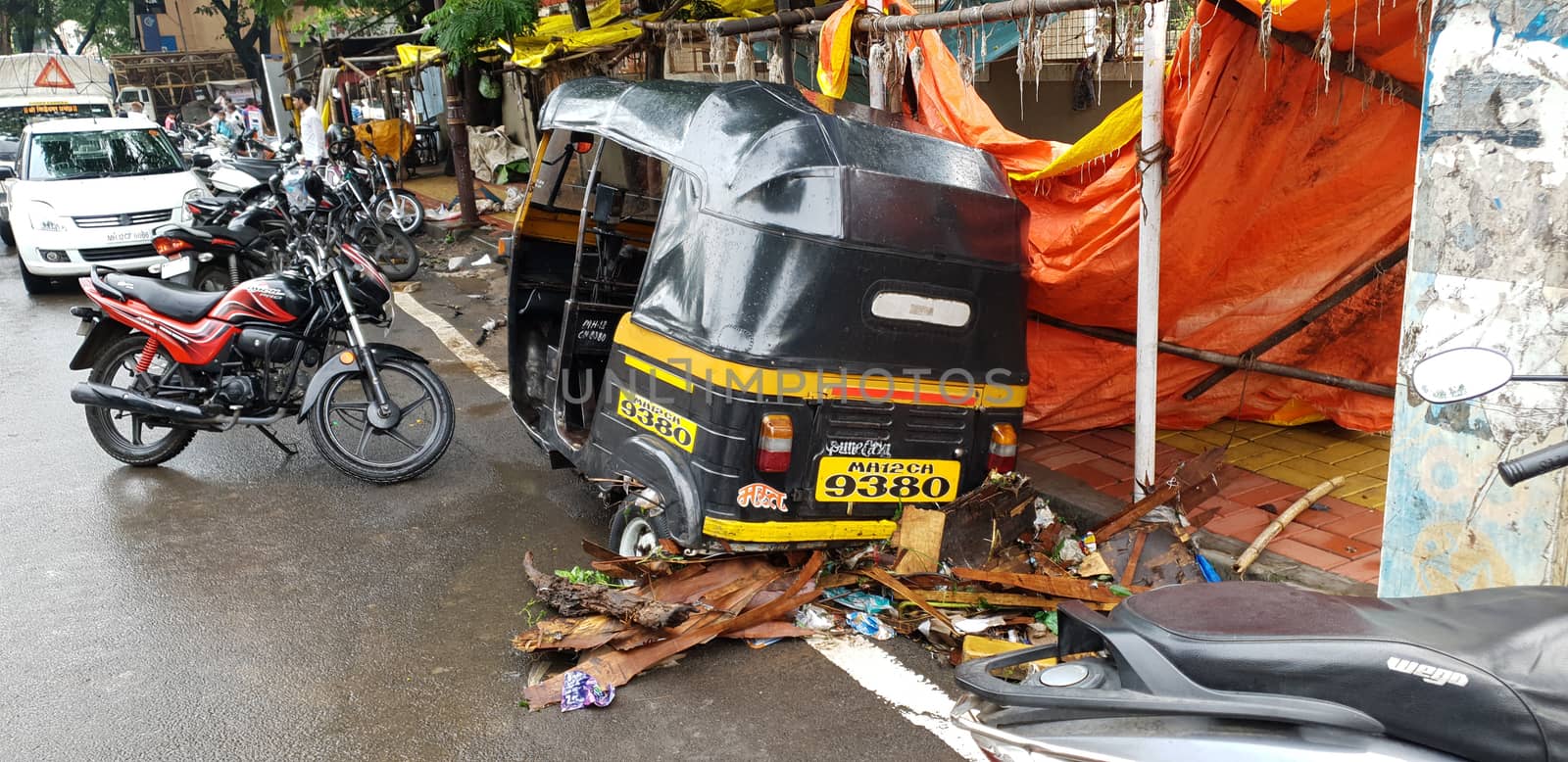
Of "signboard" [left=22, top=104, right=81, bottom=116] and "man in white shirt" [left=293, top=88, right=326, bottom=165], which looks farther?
"signboard" [left=22, top=104, right=81, bottom=116]

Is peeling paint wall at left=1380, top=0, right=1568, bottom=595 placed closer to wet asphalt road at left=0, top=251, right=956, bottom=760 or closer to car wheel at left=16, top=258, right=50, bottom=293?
wet asphalt road at left=0, top=251, right=956, bottom=760

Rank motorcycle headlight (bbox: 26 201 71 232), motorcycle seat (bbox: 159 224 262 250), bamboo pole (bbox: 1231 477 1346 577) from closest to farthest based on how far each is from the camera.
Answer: bamboo pole (bbox: 1231 477 1346 577), motorcycle seat (bbox: 159 224 262 250), motorcycle headlight (bbox: 26 201 71 232)

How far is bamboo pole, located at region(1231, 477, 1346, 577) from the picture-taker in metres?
4.46

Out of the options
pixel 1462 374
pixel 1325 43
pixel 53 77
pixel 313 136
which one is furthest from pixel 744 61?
pixel 53 77

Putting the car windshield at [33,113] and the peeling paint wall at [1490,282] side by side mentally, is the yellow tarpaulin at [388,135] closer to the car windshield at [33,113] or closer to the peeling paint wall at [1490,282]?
the car windshield at [33,113]

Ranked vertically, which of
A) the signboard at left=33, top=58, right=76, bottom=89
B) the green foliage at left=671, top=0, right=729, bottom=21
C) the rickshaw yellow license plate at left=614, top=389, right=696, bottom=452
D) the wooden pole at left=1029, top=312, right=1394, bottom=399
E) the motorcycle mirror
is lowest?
the rickshaw yellow license plate at left=614, top=389, right=696, bottom=452

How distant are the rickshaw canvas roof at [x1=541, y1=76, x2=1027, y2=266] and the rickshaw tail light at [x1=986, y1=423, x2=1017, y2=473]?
676 millimetres

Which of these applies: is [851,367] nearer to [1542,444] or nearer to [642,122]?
[642,122]

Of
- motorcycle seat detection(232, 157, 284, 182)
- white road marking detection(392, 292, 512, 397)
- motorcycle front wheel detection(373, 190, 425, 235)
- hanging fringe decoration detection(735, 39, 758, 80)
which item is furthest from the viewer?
motorcycle front wheel detection(373, 190, 425, 235)

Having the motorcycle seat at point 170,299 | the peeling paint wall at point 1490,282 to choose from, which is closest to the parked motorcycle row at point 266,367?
the motorcycle seat at point 170,299

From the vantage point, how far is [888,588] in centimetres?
421

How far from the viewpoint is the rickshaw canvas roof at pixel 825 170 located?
3936mm

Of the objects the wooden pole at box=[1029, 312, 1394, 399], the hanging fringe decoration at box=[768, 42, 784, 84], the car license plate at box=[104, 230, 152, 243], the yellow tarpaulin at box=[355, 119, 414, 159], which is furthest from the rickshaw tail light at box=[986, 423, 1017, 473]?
the yellow tarpaulin at box=[355, 119, 414, 159]

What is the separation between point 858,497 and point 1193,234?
7.01 ft
